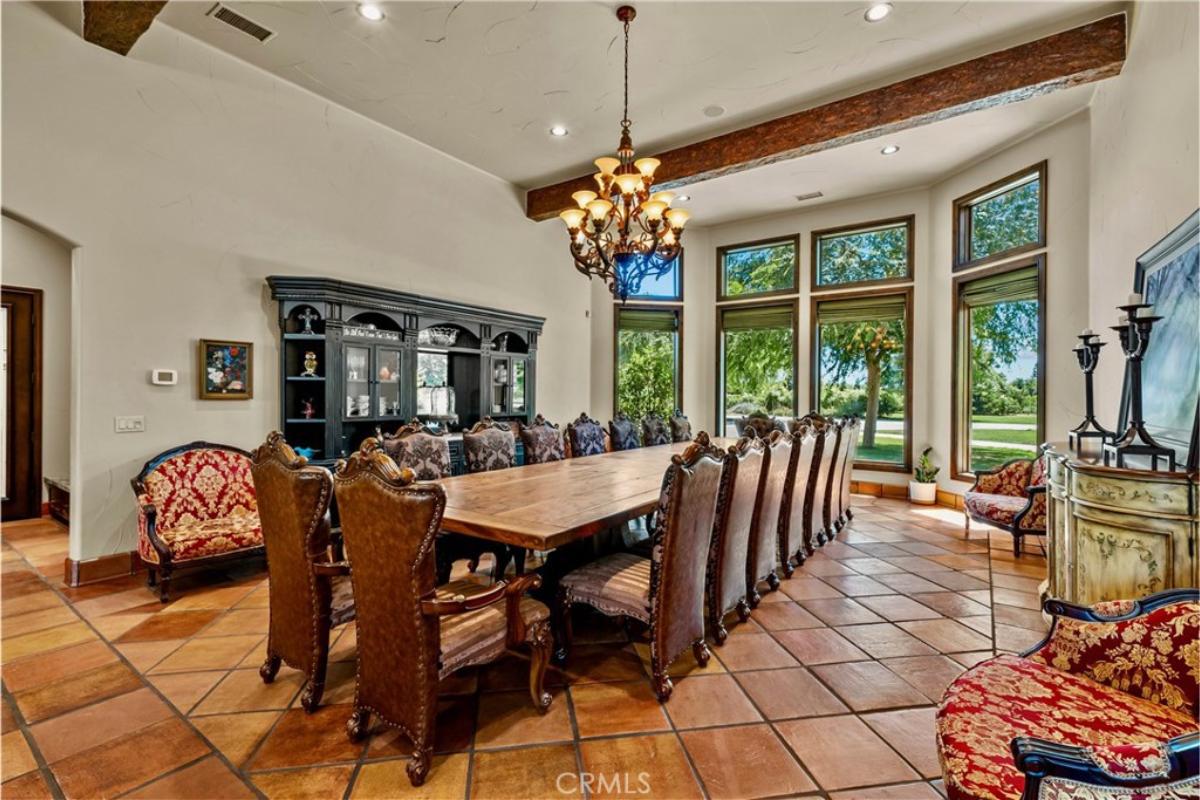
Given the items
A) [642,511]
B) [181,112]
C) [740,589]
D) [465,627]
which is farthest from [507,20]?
[740,589]

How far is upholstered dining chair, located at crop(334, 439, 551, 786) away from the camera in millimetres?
1637

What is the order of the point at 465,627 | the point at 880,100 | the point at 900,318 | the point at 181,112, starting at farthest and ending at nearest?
the point at 900,318 → the point at 880,100 → the point at 181,112 → the point at 465,627

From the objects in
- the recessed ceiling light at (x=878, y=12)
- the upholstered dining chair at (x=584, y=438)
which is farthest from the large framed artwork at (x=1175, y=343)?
the upholstered dining chair at (x=584, y=438)

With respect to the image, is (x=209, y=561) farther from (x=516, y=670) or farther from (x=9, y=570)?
(x=516, y=670)

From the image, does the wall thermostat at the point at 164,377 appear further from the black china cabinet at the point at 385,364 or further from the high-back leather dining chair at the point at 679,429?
the high-back leather dining chair at the point at 679,429

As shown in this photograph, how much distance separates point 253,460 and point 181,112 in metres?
3.09

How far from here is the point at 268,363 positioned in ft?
13.6

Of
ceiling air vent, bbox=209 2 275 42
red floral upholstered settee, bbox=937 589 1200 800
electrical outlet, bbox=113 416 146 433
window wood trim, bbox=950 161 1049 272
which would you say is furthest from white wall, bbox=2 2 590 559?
A: window wood trim, bbox=950 161 1049 272

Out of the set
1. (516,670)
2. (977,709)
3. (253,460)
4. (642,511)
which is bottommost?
(516,670)

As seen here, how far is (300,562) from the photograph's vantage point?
2.04 metres

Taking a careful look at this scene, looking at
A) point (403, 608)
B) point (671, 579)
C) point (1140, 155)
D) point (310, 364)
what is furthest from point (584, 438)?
point (1140, 155)

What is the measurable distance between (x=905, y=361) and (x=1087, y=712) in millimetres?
5643

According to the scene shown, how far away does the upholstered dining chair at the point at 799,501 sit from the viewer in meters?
3.58

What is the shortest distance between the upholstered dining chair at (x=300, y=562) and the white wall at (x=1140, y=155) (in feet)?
12.8
